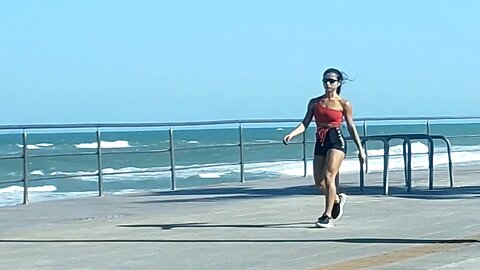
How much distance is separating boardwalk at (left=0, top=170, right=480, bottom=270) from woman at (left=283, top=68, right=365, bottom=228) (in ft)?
1.25

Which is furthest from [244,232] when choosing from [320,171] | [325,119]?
[325,119]

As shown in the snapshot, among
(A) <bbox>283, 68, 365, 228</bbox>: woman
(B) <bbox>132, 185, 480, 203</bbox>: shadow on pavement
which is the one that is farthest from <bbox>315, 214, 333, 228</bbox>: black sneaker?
(B) <bbox>132, 185, 480, 203</bbox>: shadow on pavement

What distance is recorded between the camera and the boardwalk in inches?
409

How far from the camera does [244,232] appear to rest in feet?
40.9

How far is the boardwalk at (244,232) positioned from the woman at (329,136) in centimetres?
38

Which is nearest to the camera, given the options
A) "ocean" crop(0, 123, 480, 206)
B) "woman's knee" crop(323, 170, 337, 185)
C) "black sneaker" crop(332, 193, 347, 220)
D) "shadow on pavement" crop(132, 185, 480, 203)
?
"woman's knee" crop(323, 170, 337, 185)

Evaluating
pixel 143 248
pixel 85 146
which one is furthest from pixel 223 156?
pixel 143 248

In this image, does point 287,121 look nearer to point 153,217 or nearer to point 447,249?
point 153,217

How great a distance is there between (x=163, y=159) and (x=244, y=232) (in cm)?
4312

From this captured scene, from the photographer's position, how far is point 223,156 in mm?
54750

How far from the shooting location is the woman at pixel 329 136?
41.0ft

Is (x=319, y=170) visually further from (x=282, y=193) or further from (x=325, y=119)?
(x=282, y=193)

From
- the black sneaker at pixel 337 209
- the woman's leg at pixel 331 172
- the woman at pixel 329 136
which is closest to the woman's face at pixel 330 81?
the woman at pixel 329 136

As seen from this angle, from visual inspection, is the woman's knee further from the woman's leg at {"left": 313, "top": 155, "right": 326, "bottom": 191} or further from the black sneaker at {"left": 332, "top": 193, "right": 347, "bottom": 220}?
the black sneaker at {"left": 332, "top": 193, "right": 347, "bottom": 220}
